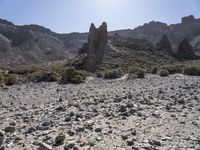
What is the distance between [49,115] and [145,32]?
187329 millimetres

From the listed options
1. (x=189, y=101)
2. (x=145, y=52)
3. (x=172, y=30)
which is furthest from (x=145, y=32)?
(x=189, y=101)

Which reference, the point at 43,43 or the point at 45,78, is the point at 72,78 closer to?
the point at 45,78

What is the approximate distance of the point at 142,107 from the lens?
1282 centimetres

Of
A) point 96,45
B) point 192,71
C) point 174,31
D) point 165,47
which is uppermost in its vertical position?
point 174,31

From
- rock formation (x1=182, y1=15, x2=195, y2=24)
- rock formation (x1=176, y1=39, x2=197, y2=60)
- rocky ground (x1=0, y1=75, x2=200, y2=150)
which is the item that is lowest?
rocky ground (x1=0, y1=75, x2=200, y2=150)

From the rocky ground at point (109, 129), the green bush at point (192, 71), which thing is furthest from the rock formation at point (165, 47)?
the rocky ground at point (109, 129)

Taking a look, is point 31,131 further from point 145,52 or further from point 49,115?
point 145,52

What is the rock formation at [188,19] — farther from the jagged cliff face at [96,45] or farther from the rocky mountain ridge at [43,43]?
the jagged cliff face at [96,45]

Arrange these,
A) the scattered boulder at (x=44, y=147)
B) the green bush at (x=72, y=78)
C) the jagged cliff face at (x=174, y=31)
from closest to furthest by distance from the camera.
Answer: the scattered boulder at (x=44, y=147) → the green bush at (x=72, y=78) → the jagged cliff face at (x=174, y=31)

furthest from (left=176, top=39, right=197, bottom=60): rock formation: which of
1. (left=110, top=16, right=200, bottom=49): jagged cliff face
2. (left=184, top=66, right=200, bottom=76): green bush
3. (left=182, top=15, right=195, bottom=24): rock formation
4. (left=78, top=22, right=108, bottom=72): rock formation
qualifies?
(left=182, top=15, right=195, bottom=24): rock formation

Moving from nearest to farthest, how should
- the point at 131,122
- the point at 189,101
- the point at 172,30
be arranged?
the point at 131,122
the point at 189,101
the point at 172,30

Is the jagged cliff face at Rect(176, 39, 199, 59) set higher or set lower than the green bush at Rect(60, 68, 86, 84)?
higher

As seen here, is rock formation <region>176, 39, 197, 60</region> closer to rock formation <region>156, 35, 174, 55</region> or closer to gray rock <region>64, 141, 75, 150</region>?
rock formation <region>156, 35, 174, 55</region>

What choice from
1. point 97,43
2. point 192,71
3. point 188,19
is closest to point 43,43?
point 188,19
